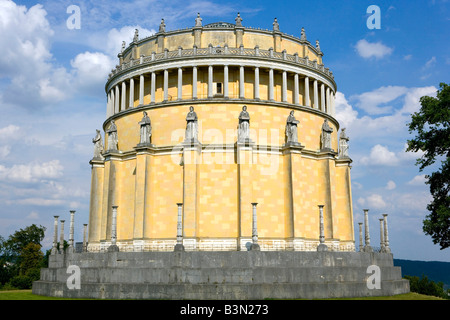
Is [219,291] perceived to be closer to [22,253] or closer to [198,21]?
[198,21]

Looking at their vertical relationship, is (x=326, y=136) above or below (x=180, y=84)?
below

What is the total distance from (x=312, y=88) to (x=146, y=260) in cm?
2394

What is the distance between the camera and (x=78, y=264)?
31188mm

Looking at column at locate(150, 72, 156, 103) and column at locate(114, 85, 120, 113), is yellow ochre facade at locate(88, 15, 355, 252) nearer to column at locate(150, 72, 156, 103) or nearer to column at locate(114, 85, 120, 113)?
column at locate(114, 85, 120, 113)

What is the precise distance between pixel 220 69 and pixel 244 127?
6.84 m

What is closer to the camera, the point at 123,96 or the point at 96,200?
the point at 96,200

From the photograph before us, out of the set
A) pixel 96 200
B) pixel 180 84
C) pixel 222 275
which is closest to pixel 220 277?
pixel 222 275

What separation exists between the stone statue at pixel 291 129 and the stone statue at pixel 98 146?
1741 centimetres

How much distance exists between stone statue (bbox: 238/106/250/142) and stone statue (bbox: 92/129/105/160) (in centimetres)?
1440

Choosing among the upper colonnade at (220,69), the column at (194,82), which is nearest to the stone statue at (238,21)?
the upper colonnade at (220,69)

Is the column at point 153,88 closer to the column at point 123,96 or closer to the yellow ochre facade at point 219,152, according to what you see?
the yellow ochre facade at point 219,152

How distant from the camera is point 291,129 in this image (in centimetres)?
3631
